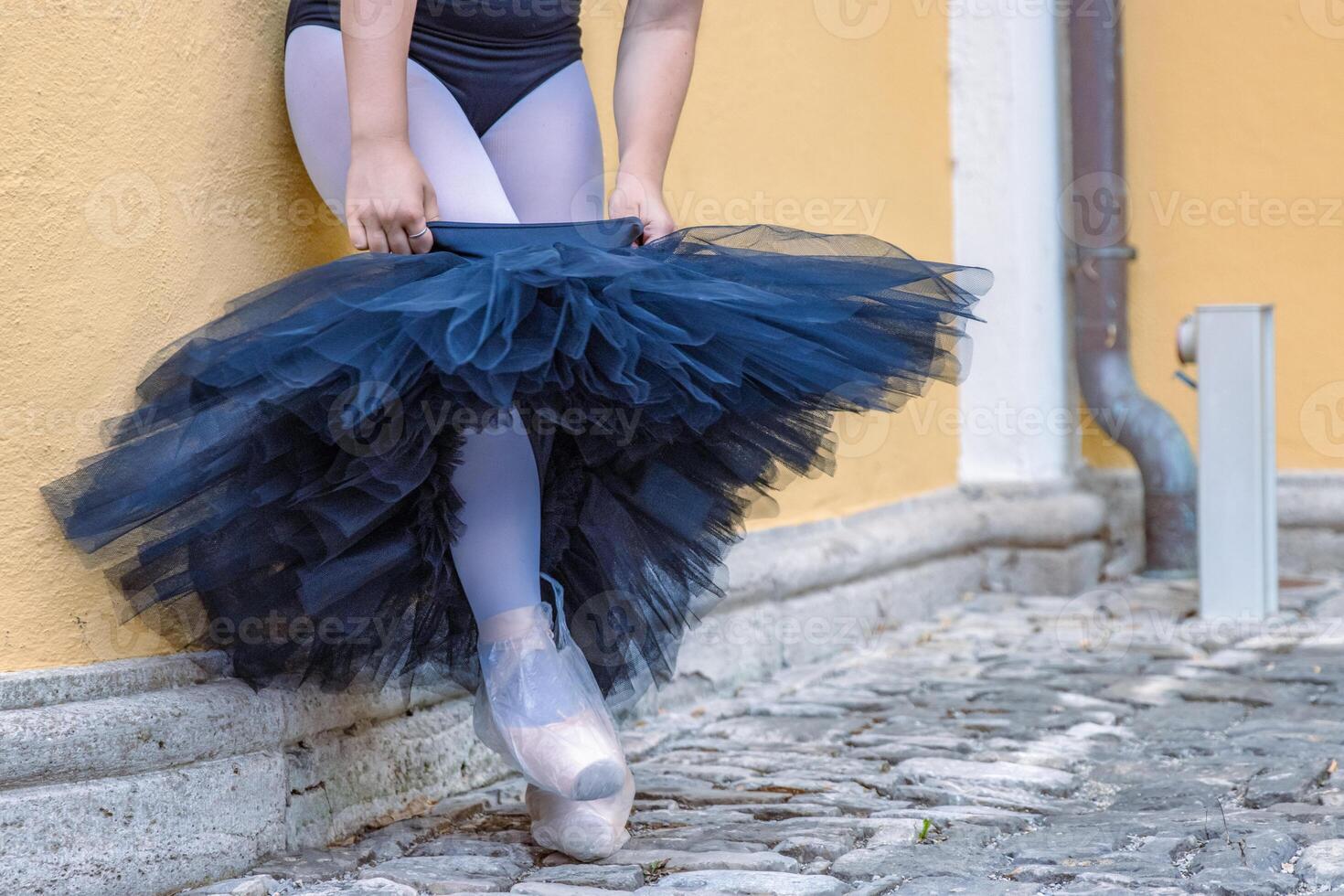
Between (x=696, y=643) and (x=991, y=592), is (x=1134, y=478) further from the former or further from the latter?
(x=696, y=643)

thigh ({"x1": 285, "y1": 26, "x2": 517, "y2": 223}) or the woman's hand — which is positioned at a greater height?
thigh ({"x1": 285, "y1": 26, "x2": 517, "y2": 223})

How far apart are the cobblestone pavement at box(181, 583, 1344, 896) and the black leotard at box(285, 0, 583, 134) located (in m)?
1.04

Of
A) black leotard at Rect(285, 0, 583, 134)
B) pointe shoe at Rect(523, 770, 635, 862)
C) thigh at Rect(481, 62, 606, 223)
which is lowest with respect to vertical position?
pointe shoe at Rect(523, 770, 635, 862)

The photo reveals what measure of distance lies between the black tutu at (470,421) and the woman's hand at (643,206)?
0.28ft

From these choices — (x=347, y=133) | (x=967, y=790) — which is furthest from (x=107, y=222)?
(x=967, y=790)

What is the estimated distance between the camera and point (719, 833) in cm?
207

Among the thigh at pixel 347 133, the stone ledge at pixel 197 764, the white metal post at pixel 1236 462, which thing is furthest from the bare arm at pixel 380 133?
the white metal post at pixel 1236 462

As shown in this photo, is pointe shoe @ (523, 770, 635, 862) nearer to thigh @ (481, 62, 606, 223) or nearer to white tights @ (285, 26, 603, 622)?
white tights @ (285, 26, 603, 622)

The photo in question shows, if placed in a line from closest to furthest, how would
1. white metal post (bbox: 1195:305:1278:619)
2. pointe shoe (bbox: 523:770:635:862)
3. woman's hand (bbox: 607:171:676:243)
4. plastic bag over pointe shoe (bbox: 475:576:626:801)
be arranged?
plastic bag over pointe shoe (bbox: 475:576:626:801)
pointe shoe (bbox: 523:770:635:862)
woman's hand (bbox: 607:171:676:243)
white metal post (bbox: 1195:305:1278:619)

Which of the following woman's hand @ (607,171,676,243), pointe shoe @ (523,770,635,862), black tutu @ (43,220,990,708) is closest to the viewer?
black tutu @ (43,220,990,708)

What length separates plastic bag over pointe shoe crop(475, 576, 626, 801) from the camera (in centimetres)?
183

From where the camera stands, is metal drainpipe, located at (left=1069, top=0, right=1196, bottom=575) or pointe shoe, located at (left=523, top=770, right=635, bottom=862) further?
metal drainpipe, located at (left=1069, top=0, right=1196, bottom=575)

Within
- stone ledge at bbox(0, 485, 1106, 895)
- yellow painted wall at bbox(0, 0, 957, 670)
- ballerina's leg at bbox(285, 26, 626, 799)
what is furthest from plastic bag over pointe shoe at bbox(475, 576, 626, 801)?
yellow painted wall at bbox(0, 0, 957, 670)

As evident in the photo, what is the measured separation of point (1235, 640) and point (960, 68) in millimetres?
1965
